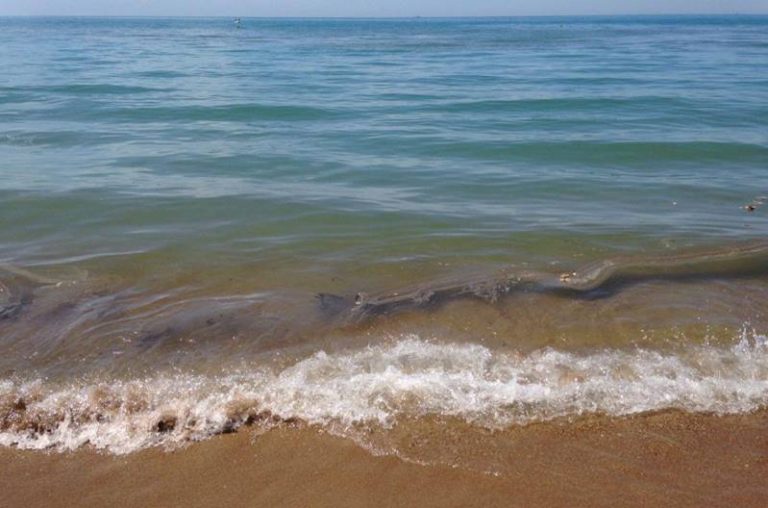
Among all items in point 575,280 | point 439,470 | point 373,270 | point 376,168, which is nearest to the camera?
point 439,470

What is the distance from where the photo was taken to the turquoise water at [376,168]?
26.3 feet

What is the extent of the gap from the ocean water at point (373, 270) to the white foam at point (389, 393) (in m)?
0.02

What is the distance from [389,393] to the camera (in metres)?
4.54

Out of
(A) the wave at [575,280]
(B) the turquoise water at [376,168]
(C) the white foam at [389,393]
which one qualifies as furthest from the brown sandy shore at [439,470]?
(B) the turquoise water at [376,168]

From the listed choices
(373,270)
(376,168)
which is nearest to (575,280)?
(373,270)

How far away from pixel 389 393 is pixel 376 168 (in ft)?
25.3

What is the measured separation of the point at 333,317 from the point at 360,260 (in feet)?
5.15

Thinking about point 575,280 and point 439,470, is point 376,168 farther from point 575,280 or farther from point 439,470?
point 439,470

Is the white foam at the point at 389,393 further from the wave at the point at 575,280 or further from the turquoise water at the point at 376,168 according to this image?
the turquoise water at the point at 376,168

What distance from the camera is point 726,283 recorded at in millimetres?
6543

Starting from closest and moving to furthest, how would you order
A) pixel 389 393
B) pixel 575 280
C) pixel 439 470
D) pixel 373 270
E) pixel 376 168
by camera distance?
pixel 439 470
pixel 389 393
pixel 575 280
pixel 373 270
pixel 376 168

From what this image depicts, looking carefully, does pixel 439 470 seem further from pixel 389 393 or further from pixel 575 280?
pixel 575 280

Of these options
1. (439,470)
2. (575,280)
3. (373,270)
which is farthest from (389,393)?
(575,280)

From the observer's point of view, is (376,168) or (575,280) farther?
(376,168)
